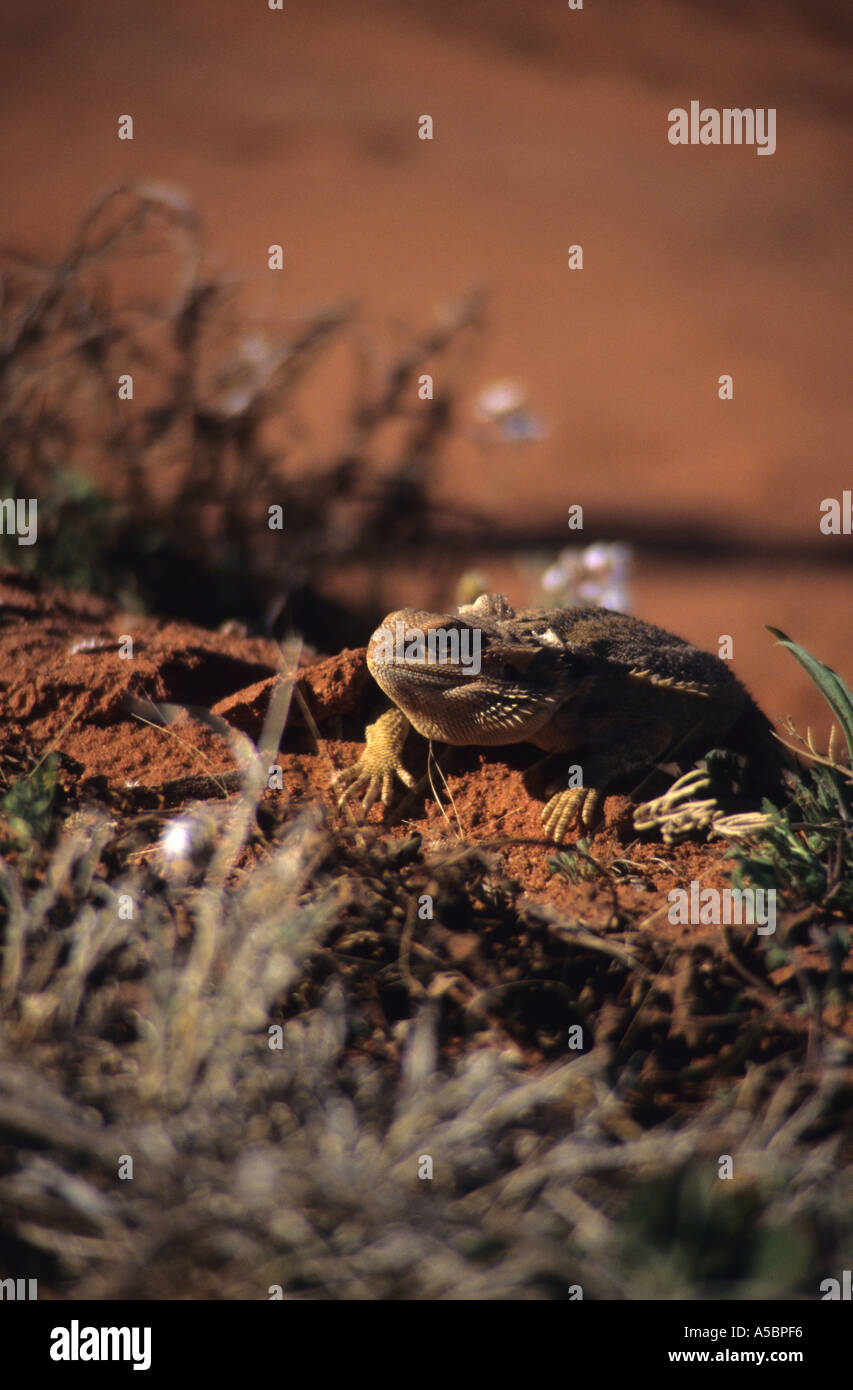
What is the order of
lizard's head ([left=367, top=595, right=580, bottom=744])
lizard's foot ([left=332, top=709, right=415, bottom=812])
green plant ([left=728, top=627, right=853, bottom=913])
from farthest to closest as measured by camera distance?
1. lizard's foot ([left=332, top=709, right=415, bottom=812])
2. lizard's head ([left=367, top=595, right=580, bottom=744])
3. green plant ([left=728, top=627, right=853, bottom=913])

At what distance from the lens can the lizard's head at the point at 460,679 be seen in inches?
122

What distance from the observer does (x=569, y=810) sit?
10.4ft

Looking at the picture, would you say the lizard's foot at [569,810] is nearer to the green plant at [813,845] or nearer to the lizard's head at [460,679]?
the lizard's head at [460,679]

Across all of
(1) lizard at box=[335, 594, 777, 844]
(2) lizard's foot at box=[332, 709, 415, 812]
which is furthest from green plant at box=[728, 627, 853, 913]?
(2) lizard's foot at box=[332, 709, 415, 812]

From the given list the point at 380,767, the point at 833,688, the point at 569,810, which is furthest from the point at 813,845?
the point at 380,767

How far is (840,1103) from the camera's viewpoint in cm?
217

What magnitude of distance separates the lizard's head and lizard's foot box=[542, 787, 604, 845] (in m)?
0.23

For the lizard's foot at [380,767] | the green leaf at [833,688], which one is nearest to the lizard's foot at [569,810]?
the lizard's foot at [380,767]

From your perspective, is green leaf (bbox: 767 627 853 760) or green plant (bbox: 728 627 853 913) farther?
green leaf (bbox: 767 627 853 760)

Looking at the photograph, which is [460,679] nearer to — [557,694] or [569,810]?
[557,694]

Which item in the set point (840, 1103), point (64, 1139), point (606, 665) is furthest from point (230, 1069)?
point (606, 665)

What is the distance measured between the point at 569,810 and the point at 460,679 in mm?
520

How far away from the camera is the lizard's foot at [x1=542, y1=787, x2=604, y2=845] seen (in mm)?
3150

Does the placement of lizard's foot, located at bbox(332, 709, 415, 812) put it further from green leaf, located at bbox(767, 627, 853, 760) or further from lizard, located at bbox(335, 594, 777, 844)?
green leaf, located at bbox(767, 627, 853, 760)
